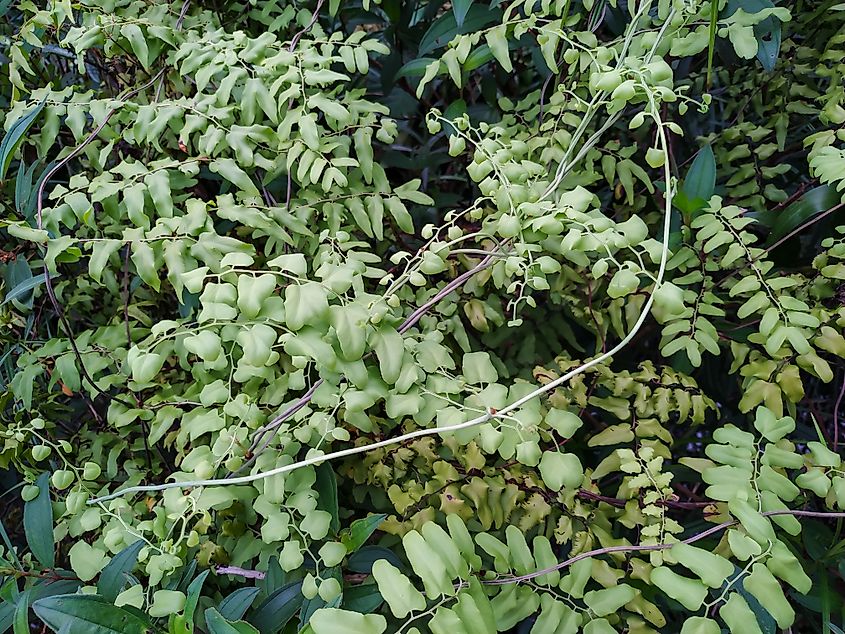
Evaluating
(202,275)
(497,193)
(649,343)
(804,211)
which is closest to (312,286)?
(202,275)

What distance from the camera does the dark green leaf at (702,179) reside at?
845 millimetres

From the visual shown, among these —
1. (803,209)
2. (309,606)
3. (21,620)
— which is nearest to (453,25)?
(803,209)

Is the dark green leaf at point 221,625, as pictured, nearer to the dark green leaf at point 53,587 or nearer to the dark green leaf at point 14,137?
the dark green leaf at point 53,587

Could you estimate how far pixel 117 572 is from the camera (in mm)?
634

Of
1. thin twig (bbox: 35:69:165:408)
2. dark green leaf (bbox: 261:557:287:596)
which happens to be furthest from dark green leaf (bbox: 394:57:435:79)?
dark green leaf (bbox: 261:557:287:596)

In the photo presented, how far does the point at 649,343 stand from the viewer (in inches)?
45.2

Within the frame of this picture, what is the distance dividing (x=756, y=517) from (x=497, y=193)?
365 mm

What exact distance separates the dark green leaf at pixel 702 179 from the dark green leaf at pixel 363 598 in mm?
643

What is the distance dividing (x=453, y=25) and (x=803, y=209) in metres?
0.59

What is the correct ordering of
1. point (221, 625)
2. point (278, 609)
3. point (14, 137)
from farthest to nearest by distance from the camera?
1. point (14, 137)
2. point (278, 609)
3. point (221, 625)

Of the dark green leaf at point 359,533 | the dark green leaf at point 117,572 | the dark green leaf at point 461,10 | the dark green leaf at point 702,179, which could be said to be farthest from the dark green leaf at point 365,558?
the dark green leaf at point 461,10

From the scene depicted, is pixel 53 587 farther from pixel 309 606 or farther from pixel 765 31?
pixel 765 31

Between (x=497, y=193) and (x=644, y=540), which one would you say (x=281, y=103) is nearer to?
(x=497, y=193)

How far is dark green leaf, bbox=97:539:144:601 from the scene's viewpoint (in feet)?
2.05
